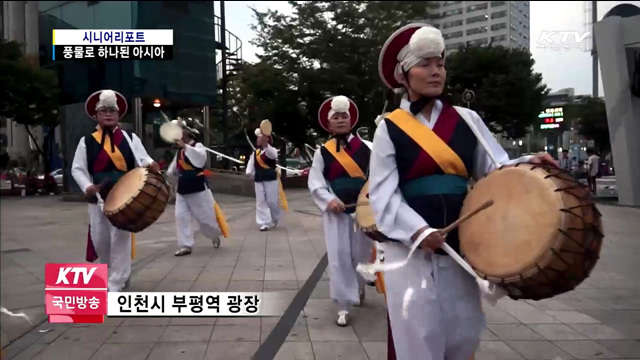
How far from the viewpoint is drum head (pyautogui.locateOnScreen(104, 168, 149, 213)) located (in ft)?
12.6

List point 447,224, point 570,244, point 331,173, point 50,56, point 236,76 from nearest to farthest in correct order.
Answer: point 570,244
point 447,224
point 50,56
point 331,173
point 236,76

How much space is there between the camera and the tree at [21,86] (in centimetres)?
364

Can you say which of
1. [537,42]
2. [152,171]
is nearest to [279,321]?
[152,171]

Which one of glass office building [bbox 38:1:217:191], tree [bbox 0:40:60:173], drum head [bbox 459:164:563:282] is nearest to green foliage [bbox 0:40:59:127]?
tree [bbox 0:40:60:173]

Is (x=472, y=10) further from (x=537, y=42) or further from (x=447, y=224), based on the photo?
(x=447, y=224)

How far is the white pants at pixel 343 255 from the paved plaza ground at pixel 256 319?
0.22 m

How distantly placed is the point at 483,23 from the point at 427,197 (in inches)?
103

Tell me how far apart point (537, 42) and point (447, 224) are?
190 cm

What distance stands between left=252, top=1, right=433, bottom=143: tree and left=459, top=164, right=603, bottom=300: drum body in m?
2.40

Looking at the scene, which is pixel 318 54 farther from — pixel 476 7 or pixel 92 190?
pixel 92 190

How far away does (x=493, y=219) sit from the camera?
A: 181 centimetres

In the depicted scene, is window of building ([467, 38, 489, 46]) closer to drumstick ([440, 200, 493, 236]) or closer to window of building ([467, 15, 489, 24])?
window of building ([467, 15, 489, 24])

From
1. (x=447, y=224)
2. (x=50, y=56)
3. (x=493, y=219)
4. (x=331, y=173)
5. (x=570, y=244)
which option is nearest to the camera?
(x=570, y=244)

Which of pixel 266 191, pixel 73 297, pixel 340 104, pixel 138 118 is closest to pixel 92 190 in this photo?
pixel 138 118
